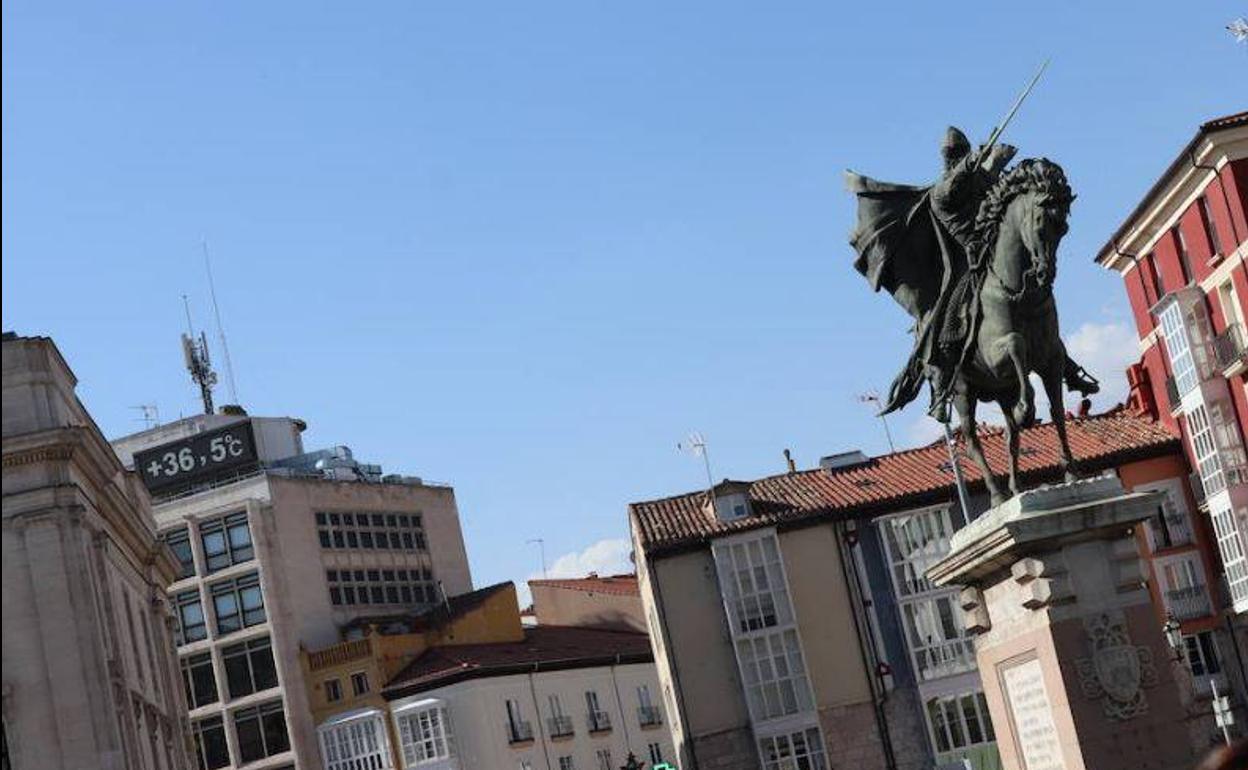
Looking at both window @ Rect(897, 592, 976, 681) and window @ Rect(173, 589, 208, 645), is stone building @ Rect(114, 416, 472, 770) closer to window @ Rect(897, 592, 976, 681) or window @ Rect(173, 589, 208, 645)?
window @ Rect(173, 589, 208, 645)

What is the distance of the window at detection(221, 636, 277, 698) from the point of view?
91.4 m

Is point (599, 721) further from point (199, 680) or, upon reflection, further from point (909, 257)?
point (909, 257)

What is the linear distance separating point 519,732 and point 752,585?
789 inches

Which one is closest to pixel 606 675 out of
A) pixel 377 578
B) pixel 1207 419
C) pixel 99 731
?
pixel 377 578

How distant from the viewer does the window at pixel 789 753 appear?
6906cm

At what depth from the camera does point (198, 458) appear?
99.3 metres

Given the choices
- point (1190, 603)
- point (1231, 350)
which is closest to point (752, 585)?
point (1190, 603)

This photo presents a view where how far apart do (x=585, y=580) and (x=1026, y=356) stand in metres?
91.9

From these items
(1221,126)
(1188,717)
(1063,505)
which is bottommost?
(1188,717)

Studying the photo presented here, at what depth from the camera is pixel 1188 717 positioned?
50.2ft

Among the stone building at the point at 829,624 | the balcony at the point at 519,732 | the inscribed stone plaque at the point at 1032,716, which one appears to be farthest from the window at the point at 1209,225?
the inscribed stone plaque at the point at 1032,716

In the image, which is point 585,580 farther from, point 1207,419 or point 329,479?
point 1207,419

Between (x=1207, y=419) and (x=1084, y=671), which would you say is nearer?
(x=1084, y=671)

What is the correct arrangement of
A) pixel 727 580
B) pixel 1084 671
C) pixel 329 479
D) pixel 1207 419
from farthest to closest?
pixel 329 479
pixel 727 580
pixel 1207 419
pixel 1084 671
